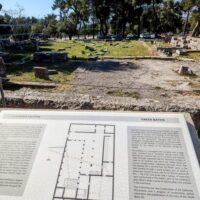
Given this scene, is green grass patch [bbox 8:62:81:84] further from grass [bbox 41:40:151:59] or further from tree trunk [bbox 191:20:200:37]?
tree trunk [bbox 191:20:200:37]

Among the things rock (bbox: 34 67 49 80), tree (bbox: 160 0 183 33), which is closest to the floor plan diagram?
rock (bbox: 34 67 49 80)

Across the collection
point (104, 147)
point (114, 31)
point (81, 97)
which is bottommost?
point (114, 31)

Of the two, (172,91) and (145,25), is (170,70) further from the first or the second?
(145,25)

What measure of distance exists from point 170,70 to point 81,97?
11646 mm

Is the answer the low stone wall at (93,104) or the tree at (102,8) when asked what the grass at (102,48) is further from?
the tree at (102,8)

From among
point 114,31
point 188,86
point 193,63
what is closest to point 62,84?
point 188,86

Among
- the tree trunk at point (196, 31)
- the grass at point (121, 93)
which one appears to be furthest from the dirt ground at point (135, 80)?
the tree trunk at point (196, 31)

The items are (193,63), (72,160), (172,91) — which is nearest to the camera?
(72,160)

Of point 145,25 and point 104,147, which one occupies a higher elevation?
point 104,147

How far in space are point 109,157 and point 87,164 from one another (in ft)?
0.70

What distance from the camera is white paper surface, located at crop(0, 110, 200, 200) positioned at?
2.30 metres

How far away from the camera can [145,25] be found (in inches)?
2589

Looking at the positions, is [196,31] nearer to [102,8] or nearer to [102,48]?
[102,8]

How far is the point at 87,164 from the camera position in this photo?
2529 millimetres
